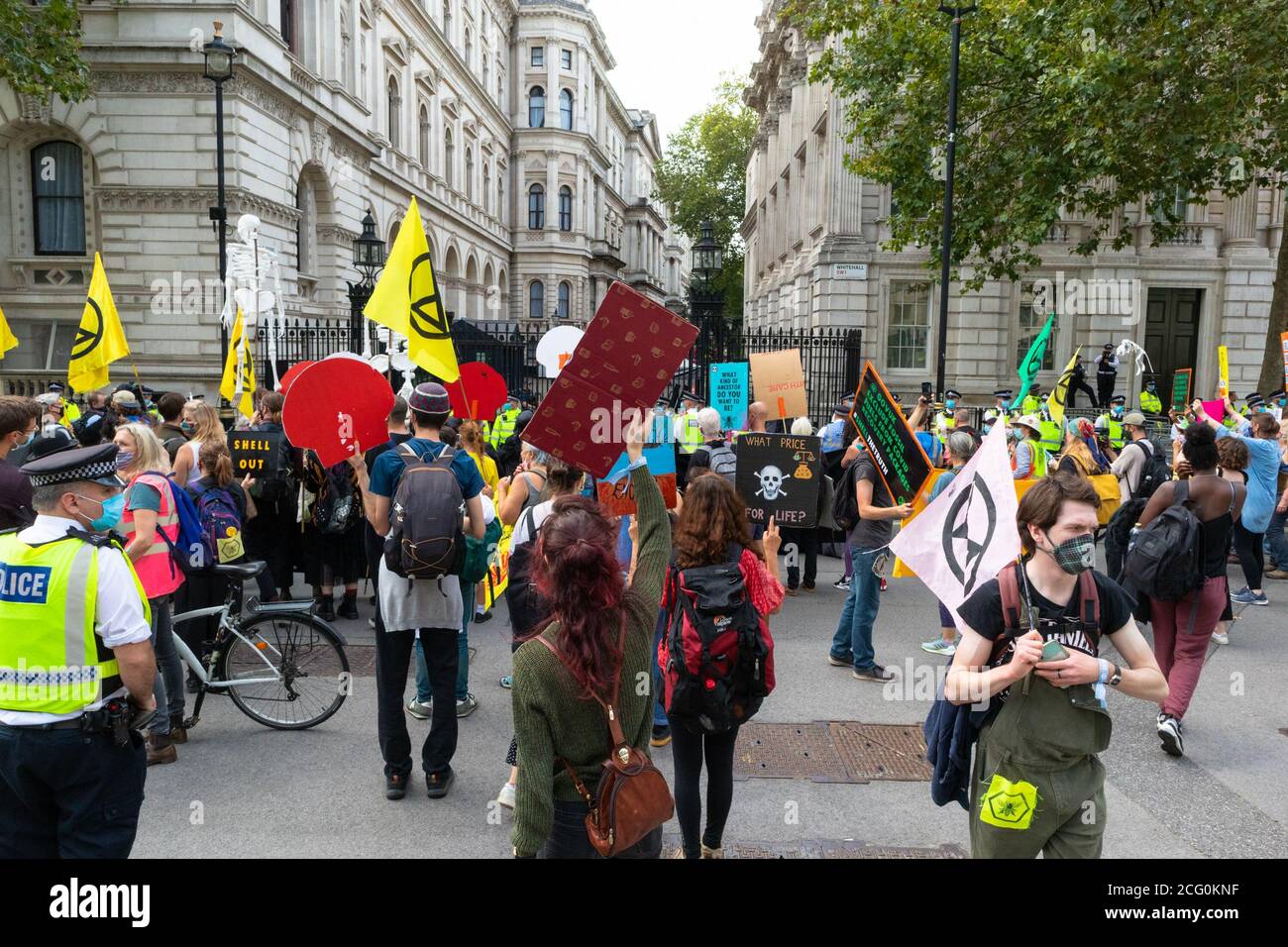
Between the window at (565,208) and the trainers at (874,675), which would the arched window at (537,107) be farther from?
the trainers at (874,675)

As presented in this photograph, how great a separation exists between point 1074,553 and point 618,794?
5.38 ft

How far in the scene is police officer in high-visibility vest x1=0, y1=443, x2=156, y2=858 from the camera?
2.86 meters

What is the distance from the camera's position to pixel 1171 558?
18.0 ft

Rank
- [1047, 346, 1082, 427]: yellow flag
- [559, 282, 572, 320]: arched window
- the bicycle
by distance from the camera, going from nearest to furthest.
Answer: the bicycle < [1047, 346, 1082, 427]: yellow flag < [559, 282, 572, 320]: arched window

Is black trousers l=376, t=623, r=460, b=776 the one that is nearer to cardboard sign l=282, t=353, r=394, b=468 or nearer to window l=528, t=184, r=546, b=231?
cardboard sign l=282, t=353, r=394, b=468

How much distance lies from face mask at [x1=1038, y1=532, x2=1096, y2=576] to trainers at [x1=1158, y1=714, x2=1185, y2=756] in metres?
3.29

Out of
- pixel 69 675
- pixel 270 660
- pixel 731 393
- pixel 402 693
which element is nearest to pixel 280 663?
pixel 270 660

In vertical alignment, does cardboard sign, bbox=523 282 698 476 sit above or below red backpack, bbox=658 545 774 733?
above

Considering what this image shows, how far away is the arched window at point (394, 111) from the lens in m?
36.8

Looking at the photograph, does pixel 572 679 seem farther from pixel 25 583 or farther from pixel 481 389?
pixel 481 389

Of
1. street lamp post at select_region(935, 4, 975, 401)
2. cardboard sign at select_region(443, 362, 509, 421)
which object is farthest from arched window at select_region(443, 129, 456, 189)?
cardboard sign at select_region(443, 362, 509, 421)

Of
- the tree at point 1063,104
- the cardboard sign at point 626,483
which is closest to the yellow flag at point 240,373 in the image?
the cardboard sign at point 626,483

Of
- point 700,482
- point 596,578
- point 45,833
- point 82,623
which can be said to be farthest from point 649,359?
point 45,833


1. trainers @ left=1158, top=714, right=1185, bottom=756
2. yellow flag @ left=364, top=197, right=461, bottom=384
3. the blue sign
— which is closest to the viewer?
the blue sign
